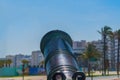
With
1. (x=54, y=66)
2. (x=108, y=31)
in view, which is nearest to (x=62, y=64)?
(x=54, y=66)

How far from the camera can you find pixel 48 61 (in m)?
10.3

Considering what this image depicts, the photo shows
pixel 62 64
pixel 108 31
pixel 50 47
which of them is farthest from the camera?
pixel 108 31

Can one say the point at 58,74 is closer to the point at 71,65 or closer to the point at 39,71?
the point at 71,65

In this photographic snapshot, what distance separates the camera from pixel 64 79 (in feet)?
29.5

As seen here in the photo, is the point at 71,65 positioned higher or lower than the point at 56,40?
lower

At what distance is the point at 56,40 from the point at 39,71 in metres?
108

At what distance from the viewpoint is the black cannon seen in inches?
358

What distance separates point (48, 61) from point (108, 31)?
347 ft

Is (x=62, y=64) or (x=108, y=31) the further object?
(x=108, y=31)

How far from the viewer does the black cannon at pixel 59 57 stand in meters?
9.10

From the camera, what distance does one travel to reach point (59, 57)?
10086 millimetres

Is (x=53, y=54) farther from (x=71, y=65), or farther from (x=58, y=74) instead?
(x=58, y=74)

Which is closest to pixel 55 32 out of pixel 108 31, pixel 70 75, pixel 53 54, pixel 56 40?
pixel 56 40

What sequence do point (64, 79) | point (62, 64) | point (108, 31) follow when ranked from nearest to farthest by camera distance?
point (64, 79) < point (62, 64) < point (108, 31)
